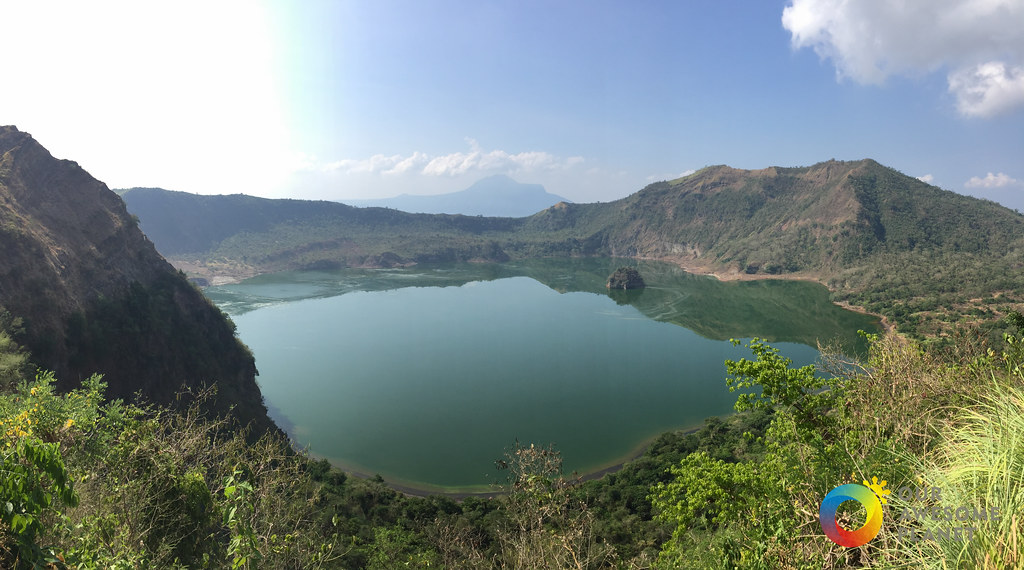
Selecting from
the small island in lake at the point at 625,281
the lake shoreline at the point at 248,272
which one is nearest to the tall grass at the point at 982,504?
the small island in lake at the point at 625,281

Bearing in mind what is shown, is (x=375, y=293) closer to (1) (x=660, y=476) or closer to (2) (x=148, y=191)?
(1) (x=660, y=476)

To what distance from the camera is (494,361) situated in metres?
44.5

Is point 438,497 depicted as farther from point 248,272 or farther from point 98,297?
point 248,272

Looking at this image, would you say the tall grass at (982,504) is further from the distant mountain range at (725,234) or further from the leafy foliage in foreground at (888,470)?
the distant mountain range at (725,234)

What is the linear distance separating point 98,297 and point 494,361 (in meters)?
30.5

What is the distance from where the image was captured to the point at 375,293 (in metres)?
84.4

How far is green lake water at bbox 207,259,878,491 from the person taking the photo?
28391mm

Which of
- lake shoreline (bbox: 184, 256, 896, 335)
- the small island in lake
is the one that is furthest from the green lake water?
lake shoreline (bbox: 184, 256, 896, 335)

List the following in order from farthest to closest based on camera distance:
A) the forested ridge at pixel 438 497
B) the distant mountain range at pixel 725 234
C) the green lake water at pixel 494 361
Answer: the distant mountain range at pixel 725 234 → the green lake water at pixel 494 361 → the forested ridge at pixel 438 497

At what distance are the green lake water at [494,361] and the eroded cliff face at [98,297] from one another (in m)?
7.64

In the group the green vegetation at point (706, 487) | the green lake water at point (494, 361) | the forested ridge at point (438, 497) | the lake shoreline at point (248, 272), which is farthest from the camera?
the lake shoreline at point (248, 272)

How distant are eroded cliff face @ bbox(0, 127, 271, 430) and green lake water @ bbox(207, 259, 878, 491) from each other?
7.64 meters

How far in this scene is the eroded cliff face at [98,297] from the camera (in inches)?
843

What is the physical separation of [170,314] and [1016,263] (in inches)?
4052
